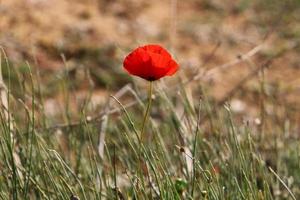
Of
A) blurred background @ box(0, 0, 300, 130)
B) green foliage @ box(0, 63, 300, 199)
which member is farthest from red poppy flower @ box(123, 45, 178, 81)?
blurred background @ box(0, 0, 300, 130)

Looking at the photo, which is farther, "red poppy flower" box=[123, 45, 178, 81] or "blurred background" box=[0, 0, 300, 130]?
"blurred background" box=[0, 0, 300, 130]

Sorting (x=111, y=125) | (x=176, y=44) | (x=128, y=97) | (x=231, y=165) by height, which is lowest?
(x=231, y=165)

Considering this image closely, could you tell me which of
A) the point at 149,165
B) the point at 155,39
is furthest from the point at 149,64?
the point at 155,39

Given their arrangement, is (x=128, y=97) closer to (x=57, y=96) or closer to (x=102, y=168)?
(x=57, y=96)

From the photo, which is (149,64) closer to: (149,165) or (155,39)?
(149,165)

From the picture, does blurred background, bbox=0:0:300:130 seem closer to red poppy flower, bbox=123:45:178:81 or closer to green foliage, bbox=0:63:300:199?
green foliage, bbox=0:63:300:199

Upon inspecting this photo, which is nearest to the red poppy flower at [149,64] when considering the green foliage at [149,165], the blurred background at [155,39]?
the green foliage at [149,165]

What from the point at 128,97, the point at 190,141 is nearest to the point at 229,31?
the point at 128,97
